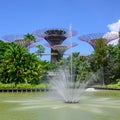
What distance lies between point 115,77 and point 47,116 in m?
52.5

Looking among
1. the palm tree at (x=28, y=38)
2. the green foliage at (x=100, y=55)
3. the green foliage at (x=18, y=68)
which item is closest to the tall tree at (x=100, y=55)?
the green foliage at (x=100, y=55)

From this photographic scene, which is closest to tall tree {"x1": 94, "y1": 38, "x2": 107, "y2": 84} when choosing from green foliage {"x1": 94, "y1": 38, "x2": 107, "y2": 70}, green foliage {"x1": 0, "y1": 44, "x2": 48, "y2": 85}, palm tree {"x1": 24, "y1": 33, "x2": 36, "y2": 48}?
green foliage {"x1": 94, "y1": 38, "x2": 107, "y2": 70}

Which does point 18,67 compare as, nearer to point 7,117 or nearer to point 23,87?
point 23,87

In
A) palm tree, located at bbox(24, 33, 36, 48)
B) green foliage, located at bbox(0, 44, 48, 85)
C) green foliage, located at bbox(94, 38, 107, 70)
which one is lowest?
green foliage, located at bbox(0, 44, 48, 85)

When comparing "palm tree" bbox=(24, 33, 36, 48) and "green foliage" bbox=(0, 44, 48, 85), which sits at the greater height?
"palm tree" bbox=(24, 33, 36, 48)

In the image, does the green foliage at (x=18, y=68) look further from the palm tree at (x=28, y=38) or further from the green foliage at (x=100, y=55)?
the palm tree at (x=28, y=38)

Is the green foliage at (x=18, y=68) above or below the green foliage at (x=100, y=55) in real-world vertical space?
below

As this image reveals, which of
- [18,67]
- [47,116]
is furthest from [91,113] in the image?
[18,67]

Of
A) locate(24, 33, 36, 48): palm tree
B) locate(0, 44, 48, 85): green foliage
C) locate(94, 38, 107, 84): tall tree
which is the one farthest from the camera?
locate(24, 33, 36, 48): palm tree

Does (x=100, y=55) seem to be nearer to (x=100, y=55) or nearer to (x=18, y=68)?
(x=100, y=55)

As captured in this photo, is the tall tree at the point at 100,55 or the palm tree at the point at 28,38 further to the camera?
the palm tree at the point at 28,38

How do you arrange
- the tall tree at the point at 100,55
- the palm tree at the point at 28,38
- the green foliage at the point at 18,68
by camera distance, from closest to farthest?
the green foliage at the point at 18,68 → the tall tree at the point at 100,55 → the palm tree at the point at 28,38

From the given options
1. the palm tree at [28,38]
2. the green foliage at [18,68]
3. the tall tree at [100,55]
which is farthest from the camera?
the palm tree at [28,38]

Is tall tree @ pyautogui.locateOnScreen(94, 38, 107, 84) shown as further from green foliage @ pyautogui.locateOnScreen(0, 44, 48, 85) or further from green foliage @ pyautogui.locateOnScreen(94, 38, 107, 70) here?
green foliage @ pyautogui.locateOnScreen(0, 44, 48, 85)
